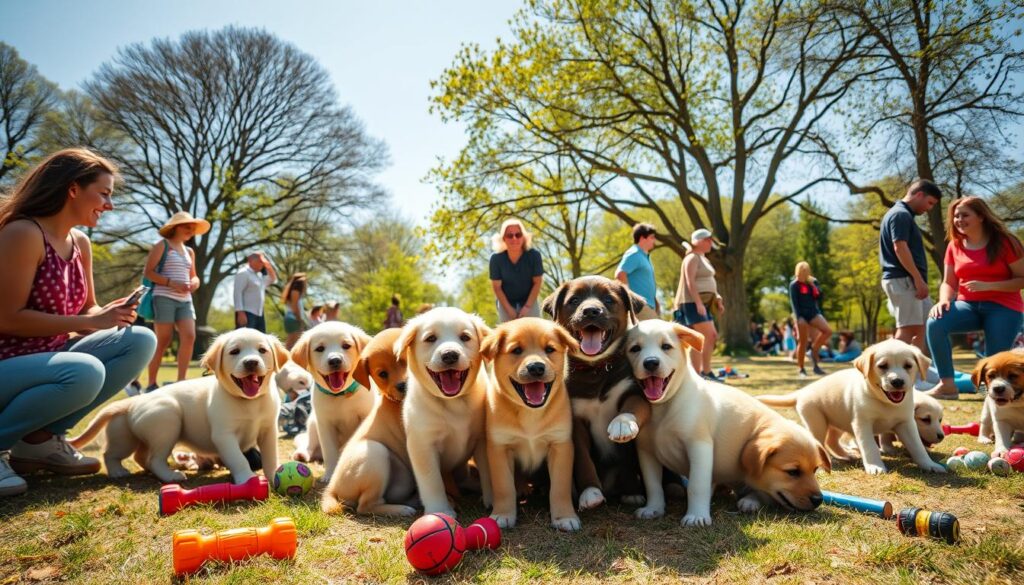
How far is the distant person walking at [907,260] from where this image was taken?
23.2ft

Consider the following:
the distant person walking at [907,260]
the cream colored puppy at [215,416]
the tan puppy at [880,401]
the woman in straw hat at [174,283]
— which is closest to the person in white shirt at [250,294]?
the woman in straw hat at [174,283]

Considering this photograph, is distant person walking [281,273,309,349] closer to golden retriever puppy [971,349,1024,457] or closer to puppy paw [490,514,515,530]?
puppy paw [490,514,515,530]

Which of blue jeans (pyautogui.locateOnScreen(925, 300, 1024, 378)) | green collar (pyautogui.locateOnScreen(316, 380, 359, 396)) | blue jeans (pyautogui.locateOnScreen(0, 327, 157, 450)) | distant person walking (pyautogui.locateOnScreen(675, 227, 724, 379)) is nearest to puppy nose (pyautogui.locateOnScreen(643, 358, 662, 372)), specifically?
green collar (pyautogui.locateOnScreen(316, 380, 359, 396))

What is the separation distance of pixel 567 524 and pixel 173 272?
709cm

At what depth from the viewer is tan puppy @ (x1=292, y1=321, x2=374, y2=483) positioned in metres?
4.25

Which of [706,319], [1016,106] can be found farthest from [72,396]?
[1016,106]

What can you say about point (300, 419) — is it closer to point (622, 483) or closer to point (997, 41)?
point (622, 483)

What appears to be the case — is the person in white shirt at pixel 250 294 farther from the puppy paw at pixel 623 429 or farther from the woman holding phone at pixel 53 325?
the puppy paw at pixel 623 429

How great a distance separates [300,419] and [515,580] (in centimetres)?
538

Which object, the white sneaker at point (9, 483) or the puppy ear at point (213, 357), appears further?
the puppy ear at point (213, 357)

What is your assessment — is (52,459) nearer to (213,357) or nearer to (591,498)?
(213,357)

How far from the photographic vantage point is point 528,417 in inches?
128

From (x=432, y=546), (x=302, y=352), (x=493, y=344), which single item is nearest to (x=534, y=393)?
(x=493, y=344)

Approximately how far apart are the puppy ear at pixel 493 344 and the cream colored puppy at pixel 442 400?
0.12m
